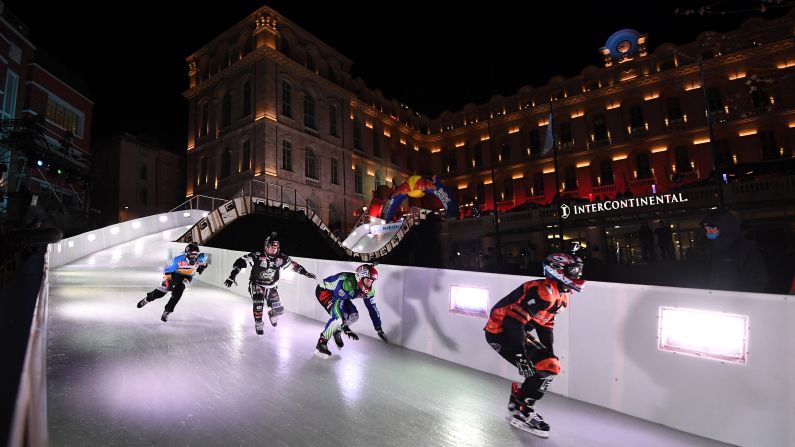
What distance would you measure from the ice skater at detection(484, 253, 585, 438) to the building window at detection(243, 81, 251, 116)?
124 ft

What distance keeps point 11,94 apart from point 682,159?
165 feet

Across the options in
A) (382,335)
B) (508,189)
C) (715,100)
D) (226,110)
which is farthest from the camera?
(508,189)

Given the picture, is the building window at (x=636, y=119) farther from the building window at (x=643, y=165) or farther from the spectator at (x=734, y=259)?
the spectator at (x=734, y=259)

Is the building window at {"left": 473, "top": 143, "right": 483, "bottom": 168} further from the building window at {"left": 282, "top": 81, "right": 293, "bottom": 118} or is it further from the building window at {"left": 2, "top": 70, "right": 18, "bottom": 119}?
the building window at {"left": 2, "top": 70, "right": 18, "bottom": 119}

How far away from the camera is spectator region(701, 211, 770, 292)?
7.11 metres

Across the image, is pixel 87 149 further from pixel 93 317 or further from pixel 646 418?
pixel 646 418

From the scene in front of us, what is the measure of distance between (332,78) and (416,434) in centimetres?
4522

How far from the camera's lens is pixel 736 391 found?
157 inches

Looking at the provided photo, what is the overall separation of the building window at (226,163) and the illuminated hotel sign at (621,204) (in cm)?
2931

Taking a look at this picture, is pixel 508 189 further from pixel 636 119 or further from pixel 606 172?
pixel 636 119

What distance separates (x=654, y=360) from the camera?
14.8ft

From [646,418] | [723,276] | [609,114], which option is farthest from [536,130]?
[646,418]

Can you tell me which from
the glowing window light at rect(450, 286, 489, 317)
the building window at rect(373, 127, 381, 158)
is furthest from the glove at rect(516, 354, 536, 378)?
the building window at rect(373, 127, 381, 158)

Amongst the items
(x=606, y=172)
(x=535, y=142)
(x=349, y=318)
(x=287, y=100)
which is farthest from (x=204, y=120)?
(x=349, y=318)
